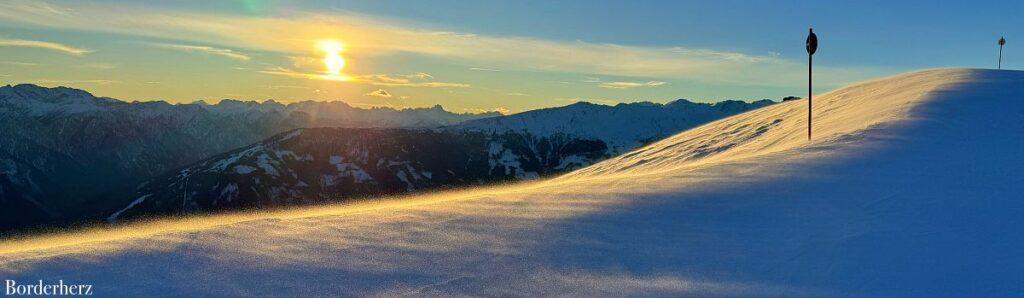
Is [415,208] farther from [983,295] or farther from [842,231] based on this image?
[983,295]

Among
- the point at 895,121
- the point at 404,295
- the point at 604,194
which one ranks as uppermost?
the point at 895,121

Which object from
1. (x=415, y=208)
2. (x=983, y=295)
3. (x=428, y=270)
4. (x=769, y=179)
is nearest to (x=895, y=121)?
(x=769, y=179)

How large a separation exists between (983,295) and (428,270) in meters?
7.99

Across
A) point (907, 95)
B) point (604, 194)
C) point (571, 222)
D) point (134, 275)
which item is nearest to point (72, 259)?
point (134, 275)

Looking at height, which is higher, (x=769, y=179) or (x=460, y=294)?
(x=769, y=179)

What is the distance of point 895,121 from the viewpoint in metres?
19.2


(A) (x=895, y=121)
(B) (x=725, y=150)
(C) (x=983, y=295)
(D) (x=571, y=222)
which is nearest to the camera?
(C) (x=983, y=295)

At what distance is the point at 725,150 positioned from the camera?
23.3 meters

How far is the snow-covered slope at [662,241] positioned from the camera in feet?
32.1

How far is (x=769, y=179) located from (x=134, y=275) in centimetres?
1231

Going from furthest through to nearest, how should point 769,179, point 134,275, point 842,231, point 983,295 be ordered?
point 769,179 < point 842,231 < point 134,275 < point 983,295

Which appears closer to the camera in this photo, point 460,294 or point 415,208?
point 460,294

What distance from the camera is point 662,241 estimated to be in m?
11.3

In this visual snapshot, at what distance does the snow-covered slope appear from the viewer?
9.80 meters
